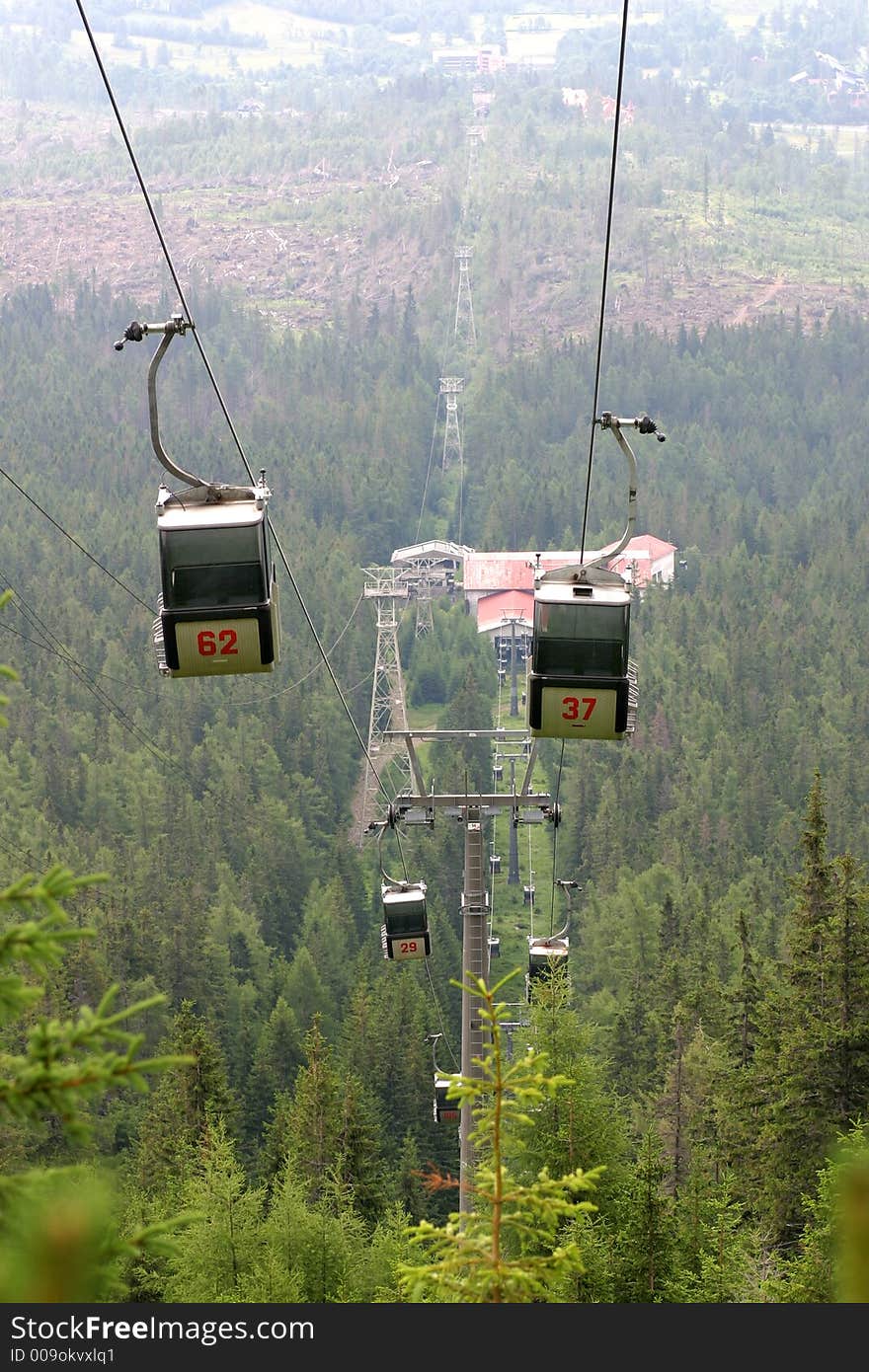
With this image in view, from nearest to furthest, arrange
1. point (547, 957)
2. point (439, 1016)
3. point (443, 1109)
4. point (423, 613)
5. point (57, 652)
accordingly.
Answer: point (443, 1109) → point (547, 957) → point (439, 1016) → point (57, 652) → point (423, 613)

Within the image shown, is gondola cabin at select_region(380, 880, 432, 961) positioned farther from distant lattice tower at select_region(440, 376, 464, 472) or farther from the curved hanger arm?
distant lattice tower at select_region(440, 376, 464, 472)

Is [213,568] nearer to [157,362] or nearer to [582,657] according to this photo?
[157,362]

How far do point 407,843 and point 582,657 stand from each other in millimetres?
59398

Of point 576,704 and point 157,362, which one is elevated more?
point 157,362

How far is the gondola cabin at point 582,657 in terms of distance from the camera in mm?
20875

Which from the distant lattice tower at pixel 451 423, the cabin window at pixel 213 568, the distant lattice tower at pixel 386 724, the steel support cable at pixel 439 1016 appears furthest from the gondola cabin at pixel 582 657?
the distant lattice tower at pixel 451 423

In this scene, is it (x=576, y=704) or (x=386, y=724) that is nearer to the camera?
(x=576, y=704)

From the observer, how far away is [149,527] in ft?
398

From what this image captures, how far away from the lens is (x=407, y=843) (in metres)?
80.1

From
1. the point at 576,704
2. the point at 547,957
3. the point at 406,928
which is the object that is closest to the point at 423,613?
the point at 547,957

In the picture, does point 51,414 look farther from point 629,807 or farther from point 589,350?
point 629,807

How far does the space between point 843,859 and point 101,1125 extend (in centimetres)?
Result: 2601

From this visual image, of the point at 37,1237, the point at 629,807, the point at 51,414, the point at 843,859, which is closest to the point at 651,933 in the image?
the point at 629,807

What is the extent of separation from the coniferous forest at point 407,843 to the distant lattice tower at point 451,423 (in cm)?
115
